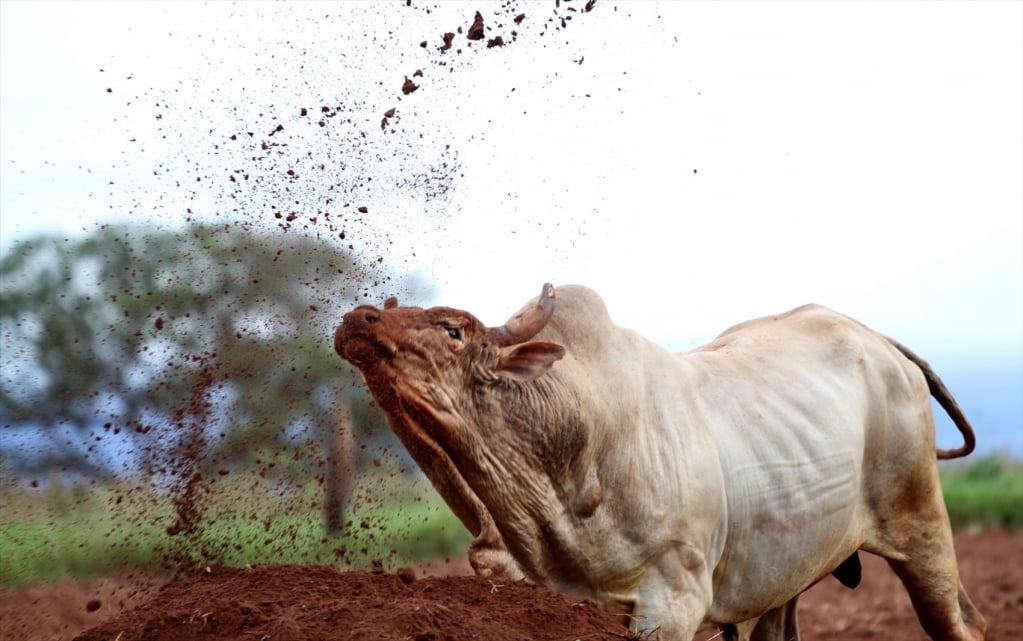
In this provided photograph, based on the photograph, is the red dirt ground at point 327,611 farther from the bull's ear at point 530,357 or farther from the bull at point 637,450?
the bull's ear at point 530,357

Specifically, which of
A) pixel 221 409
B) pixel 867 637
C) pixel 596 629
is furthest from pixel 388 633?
pixel 867 637

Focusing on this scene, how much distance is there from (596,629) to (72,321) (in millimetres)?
3930

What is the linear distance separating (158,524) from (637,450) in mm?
2120

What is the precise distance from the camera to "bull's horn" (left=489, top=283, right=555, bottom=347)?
432cm

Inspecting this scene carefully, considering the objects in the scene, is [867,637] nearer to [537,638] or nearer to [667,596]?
[667,596]

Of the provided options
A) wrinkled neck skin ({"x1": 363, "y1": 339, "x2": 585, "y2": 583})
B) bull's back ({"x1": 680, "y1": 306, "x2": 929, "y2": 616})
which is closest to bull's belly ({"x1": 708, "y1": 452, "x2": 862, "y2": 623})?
bull's back ({"x1": 680, "y1": 306, "x2": 929, "y2": 616})

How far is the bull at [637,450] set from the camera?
13.9ft

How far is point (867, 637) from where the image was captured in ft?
30.1

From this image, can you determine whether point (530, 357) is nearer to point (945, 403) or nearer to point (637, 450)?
point (637, 450)

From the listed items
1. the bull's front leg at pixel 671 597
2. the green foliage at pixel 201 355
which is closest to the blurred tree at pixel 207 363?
the green foliage at pixel 201 355

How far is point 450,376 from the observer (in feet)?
13.8

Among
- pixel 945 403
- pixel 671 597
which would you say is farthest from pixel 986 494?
pixel 671 597

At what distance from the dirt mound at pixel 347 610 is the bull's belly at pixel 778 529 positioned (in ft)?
3.85

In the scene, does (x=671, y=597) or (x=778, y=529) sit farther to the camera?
(x=778, y=529)
